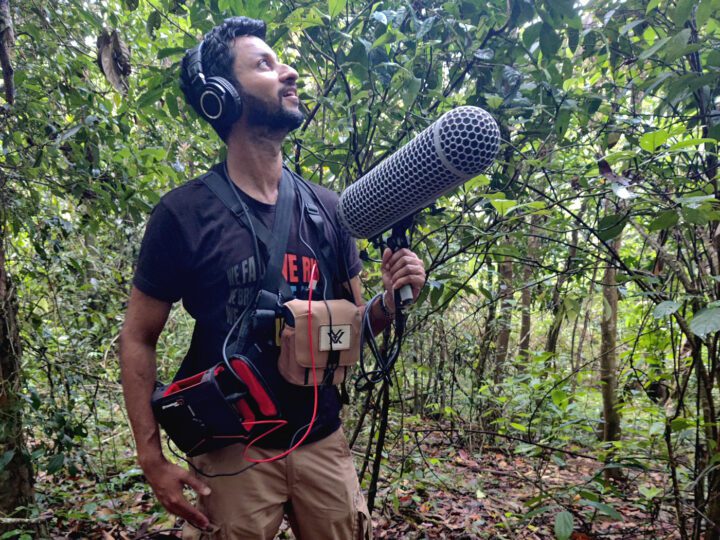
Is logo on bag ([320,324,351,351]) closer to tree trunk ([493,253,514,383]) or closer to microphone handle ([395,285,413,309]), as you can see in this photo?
microphone handle ([395,285,413,309])

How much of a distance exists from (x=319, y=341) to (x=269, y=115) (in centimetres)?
82

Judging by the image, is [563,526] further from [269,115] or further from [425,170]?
[269,115]

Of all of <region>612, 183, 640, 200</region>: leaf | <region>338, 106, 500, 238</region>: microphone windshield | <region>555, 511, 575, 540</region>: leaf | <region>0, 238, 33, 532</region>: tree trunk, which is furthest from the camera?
<region>0, 238, 33, 532</region>: tree trunk

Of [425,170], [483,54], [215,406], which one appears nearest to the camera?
[425,170]

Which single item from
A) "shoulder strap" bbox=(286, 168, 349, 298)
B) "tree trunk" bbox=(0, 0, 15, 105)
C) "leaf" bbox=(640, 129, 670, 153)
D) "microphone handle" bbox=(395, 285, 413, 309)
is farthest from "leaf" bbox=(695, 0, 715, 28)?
"tree trunk" bbox=(0, 0, 15, 105)

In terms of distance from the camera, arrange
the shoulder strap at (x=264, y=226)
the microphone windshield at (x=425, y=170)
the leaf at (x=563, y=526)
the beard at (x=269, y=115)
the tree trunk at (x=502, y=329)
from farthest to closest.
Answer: the tree trunk at (x=502, y=329)
the leaf at (x=563, y=526)
the beard at (x=269, y=115)
the shoulder strap at (x=264, y=226)
the microphone windshield at (x=425, y=170)

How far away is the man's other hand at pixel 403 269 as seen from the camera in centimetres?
157

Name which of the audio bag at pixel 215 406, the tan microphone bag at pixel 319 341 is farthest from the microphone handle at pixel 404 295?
the audio bag at pixel 215 406

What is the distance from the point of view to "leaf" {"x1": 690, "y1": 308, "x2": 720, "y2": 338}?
4.79 ft

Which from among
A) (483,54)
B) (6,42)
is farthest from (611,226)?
(6,42)

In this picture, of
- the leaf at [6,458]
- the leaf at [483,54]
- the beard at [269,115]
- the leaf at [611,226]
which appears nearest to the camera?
the beard at [269,115]

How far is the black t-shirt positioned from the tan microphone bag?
111mm

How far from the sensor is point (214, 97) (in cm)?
172

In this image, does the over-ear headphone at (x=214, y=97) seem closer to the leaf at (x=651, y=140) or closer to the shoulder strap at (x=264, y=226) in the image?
the shoulder strap at (x=264, y=226)
